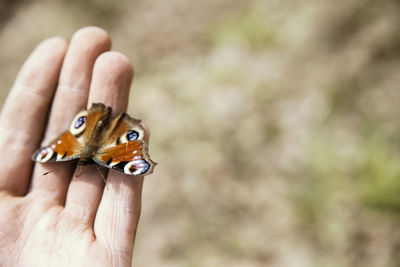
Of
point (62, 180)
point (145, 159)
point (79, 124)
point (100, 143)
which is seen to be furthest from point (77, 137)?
point (145, 159)

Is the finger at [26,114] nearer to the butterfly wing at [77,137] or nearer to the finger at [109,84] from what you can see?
the butterfly wing at [77,137]

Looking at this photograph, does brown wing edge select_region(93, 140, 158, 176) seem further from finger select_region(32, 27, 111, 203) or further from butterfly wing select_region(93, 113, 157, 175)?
finger select_region(32, 27, 111, 203)

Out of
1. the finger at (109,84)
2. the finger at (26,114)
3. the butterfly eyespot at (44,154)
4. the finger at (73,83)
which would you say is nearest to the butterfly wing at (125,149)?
the finger at (109,84)

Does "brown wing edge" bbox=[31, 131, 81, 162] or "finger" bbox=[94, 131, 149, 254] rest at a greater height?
"brown wing edge" bbox=[31, 131, 81, 162]

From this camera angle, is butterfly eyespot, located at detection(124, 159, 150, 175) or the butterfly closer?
butterfly eyespot, located at detection(124, 159, 150, 175)

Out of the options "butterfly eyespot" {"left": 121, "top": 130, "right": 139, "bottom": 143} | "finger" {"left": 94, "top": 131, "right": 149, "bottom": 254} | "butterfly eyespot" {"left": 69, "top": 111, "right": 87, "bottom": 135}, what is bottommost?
"finger" {"left": 94, "top": 131, "right": 149, "bottom": 254}

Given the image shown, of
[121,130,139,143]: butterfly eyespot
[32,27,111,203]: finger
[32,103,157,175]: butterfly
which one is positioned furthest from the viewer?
[32,27,111,203]: finger

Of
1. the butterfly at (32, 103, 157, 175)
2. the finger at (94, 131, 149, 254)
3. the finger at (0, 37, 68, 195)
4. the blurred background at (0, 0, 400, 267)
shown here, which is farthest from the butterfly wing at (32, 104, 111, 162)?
the blurred background at (0, 0, 400, 267)
